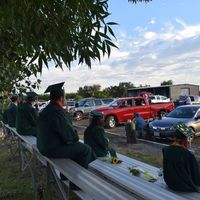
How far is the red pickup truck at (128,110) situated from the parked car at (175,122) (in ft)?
23.3

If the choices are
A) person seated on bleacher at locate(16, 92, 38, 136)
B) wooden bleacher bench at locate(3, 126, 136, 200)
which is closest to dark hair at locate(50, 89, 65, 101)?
wooden bleacher bench at locate(3, 126, 136, 200)

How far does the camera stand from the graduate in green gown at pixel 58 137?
510 centimetres

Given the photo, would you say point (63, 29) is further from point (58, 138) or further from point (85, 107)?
point (85, 107)

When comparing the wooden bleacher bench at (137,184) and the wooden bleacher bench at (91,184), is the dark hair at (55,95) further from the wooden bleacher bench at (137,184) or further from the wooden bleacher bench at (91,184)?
the wooden bleacher bench at (137,184)

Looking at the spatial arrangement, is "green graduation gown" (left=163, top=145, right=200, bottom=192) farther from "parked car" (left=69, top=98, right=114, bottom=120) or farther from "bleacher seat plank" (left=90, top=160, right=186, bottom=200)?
"parked car" (left=69, top=98, right=114, bottom=120)

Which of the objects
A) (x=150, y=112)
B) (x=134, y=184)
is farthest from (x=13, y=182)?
(x=150, y=112)

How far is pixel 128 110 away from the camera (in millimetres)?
25141

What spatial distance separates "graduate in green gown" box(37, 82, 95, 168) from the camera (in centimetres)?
510

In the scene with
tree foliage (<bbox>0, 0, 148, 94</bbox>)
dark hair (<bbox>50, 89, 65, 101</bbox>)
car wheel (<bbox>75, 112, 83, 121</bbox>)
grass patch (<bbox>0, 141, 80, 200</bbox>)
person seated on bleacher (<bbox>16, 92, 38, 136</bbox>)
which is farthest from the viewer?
car wheel (<bbox>75, 112, 83, 121</bbox>)

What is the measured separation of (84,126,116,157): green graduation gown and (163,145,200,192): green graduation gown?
2.45 meters

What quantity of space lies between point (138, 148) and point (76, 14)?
1148cm

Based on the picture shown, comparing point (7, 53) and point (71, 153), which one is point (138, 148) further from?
point (7, 53)

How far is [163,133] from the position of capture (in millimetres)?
16203

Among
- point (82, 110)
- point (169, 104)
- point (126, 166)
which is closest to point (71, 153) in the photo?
point (126, 166)
